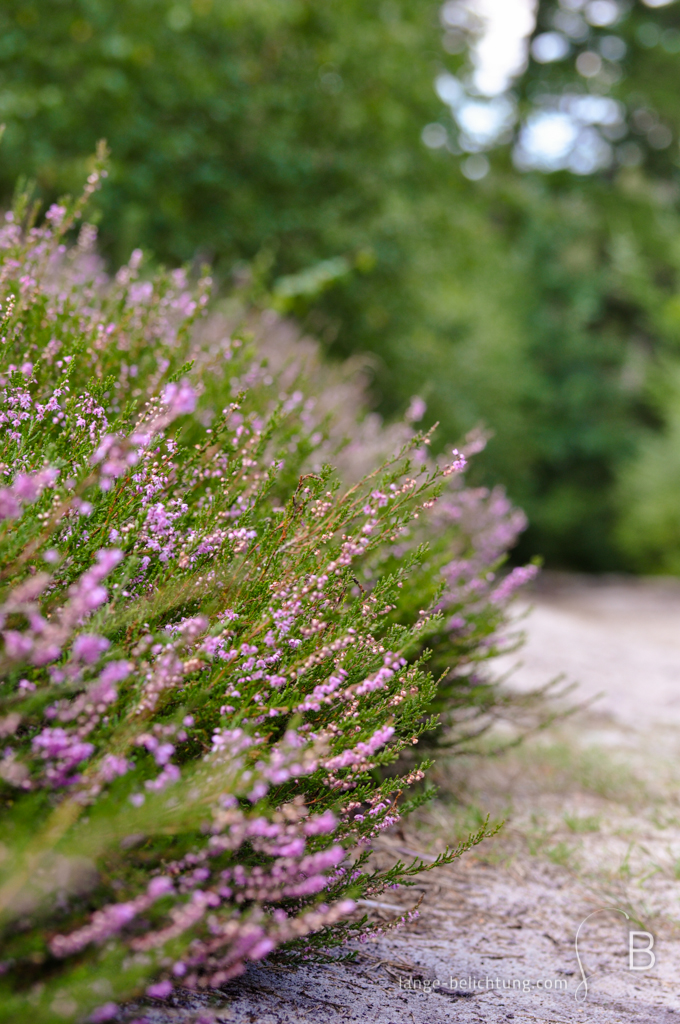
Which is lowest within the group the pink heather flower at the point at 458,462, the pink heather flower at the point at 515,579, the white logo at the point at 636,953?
the white logo at the point at 636,953

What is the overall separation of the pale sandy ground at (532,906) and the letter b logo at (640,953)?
0.02 m

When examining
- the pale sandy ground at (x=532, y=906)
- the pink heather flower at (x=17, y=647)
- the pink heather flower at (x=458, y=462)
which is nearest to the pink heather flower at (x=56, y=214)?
the pink heather flower at (x=458, y=462)

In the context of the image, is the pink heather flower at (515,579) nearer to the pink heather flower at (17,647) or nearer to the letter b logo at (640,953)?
the letter b logo at (640,953)

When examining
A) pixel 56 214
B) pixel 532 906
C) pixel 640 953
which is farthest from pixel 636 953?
pixel 56 214

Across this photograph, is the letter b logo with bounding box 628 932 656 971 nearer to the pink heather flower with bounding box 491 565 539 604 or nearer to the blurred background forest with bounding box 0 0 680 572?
the pink heather flower with bounding box 491 565 539 604

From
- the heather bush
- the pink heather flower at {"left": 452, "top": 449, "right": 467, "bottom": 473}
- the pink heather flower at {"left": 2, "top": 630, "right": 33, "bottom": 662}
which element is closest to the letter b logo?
the heather bush

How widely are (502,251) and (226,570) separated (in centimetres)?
1464

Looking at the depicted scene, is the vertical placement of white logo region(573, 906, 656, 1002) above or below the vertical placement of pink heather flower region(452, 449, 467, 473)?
below

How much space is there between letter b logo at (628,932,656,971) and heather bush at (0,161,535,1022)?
2.30 feet

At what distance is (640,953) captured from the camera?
6.77 ft

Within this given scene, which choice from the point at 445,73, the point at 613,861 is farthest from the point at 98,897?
the point at 445,73

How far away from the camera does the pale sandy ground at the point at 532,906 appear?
1.71 m

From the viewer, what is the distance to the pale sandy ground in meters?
1.71

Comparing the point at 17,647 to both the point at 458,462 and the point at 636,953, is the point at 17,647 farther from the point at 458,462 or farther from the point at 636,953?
the point at 636,953
